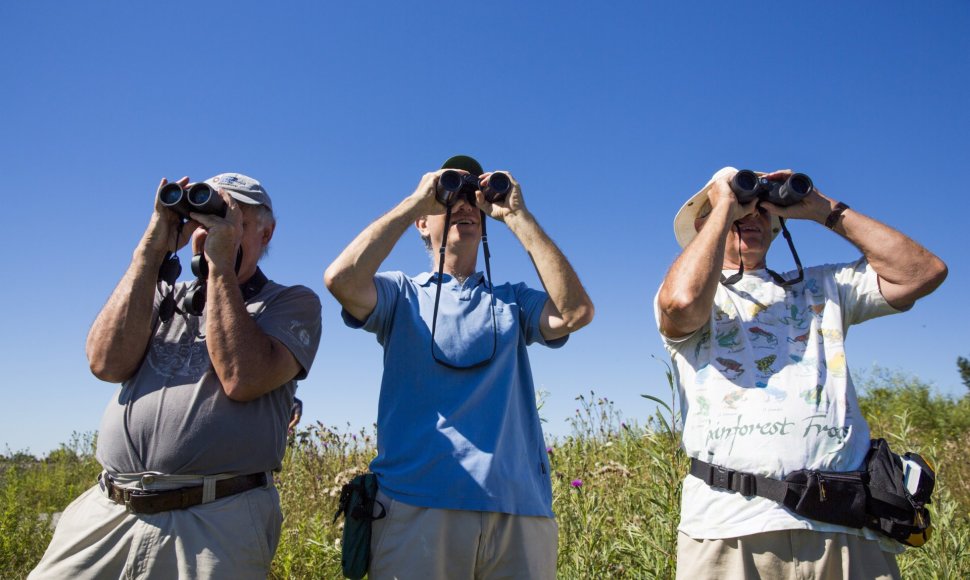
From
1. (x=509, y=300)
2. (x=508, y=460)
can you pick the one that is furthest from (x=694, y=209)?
(x=508, y=460)

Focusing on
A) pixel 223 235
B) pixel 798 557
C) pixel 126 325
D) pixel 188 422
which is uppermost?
pixel 223 235

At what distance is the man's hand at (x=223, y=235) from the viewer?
218cm

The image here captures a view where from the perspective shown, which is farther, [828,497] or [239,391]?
[239,391]

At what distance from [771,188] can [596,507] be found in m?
1.62

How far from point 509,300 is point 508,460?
25.7 inches

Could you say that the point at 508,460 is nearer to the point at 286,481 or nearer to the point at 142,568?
the point at 142,568

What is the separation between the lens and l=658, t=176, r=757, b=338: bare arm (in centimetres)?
220

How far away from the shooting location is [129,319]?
2209mm

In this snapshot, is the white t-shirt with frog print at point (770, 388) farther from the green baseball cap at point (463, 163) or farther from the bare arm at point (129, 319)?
the bare arm at point (129, 319)

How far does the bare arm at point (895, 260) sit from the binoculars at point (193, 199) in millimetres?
2375

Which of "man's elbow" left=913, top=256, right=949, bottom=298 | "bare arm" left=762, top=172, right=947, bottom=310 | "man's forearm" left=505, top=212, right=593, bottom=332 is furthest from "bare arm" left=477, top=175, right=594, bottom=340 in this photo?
"man's elbow" left=913, top=256, right=949, bottom=298

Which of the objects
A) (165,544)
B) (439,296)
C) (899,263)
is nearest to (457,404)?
(439,296)

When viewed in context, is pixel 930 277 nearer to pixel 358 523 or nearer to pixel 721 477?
pixel 721 477

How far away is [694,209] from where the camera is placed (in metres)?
2.77
